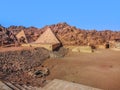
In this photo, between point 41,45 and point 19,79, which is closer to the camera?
point 19,79

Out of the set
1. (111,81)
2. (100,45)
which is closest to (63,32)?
(100,45)

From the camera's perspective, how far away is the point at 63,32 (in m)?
28.3

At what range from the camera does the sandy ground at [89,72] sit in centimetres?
1195

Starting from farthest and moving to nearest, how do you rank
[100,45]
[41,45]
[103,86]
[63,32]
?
[63,32] < [100,45] < [41,45] < [103,86]

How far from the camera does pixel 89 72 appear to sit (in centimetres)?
1380

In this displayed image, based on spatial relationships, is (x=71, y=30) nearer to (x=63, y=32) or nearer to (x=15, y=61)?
(x=63, y=32)

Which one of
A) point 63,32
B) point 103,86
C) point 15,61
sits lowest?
point 103,86

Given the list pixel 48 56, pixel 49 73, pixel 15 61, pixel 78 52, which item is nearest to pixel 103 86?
pixel 49 73

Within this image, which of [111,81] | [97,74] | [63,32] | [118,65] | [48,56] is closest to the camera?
[111,81]

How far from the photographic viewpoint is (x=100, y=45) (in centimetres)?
2625

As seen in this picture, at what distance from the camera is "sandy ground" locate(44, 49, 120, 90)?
11.9m

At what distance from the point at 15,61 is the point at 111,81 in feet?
20.3

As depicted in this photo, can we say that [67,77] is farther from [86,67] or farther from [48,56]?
[48,56]

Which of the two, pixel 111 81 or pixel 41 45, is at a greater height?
pixel 41 45
